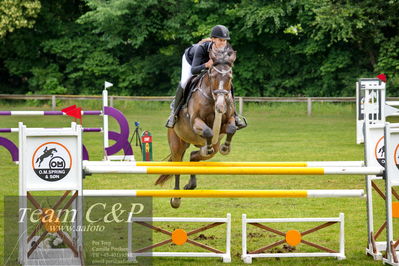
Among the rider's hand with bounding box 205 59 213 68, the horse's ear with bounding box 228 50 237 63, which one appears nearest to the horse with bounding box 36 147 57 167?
the rider's hand with bounding box 205 59 213 68

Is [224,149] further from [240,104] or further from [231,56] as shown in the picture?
[240,104]

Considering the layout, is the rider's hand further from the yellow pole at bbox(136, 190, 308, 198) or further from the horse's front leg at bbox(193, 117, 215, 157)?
the yellow pole at bbox(136, 190, 308, 198)

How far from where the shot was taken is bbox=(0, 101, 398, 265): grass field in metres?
7.05

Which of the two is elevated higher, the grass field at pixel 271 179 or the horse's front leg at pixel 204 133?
the horse's front leg at pixel 204 133

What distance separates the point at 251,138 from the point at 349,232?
1025 centimetres

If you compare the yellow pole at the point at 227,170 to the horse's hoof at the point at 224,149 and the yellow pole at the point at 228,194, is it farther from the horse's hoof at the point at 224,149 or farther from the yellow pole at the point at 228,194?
the horse's hoof at the point at 224,149

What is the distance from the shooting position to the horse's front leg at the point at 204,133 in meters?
6.12

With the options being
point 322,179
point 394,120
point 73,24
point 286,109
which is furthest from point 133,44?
point 322,179

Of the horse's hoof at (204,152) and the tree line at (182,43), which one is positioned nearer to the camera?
the horse's hoof at (204,152)

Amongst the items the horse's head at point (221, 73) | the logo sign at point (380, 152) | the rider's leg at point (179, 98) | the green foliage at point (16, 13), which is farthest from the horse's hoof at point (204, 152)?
the green foliage at point (16, 13)

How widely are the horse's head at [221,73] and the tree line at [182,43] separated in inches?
786

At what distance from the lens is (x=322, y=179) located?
11.6 metres

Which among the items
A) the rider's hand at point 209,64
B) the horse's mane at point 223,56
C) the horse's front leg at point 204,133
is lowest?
the horse's front leg at point 204,133

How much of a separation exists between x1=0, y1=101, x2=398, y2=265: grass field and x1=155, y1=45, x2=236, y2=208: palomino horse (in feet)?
2.42
